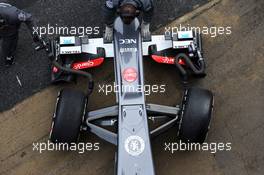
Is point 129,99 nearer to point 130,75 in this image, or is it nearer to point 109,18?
point 130,75

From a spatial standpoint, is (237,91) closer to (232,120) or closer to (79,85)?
(232,120)

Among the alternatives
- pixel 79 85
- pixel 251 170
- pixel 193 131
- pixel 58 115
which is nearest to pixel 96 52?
pixel 79 85

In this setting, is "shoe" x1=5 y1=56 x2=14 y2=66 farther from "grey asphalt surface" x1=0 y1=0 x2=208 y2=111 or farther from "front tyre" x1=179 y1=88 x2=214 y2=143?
"front tyre" x1=179 y1=88 x2=214 y2=143

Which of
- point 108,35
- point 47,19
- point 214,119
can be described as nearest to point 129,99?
point 108,35

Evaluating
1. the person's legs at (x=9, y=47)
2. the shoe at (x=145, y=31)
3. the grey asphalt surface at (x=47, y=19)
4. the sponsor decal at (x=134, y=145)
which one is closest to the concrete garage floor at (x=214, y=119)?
the grey asphalt surface at (x=47, y=19)

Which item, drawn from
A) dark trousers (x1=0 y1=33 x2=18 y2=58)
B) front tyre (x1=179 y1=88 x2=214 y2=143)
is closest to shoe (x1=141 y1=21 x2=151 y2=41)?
front tyre (x1=179 y1=88 x2=214 y2=143)

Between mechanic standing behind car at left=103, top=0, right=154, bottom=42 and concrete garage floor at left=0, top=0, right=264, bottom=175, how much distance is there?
45 cm

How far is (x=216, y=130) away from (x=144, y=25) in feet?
4.64

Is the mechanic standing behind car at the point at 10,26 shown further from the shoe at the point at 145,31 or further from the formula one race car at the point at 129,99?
the shoe at the point at 145,31

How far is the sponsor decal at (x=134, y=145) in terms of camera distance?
4992 millimetres

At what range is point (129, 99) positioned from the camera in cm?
527

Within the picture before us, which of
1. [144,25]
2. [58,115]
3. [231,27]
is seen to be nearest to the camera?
[58,115]

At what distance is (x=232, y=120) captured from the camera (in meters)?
5.82

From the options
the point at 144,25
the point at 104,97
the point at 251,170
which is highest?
the point at 144,25
